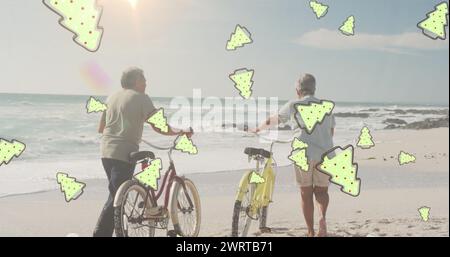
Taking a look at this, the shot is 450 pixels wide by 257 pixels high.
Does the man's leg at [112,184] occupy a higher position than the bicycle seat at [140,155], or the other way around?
the bicycle seat at [140,155]

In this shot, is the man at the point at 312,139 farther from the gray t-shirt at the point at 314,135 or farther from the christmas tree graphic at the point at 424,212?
the christmas tree graphic at the point at 424,212

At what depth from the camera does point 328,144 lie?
18.0ft

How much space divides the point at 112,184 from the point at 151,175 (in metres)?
0.42

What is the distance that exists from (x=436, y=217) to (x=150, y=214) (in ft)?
14.6

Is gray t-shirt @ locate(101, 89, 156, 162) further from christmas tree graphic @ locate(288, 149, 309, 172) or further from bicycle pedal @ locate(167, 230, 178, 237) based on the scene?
christmas tree graphic @ locate(288, 149, 309, 172)

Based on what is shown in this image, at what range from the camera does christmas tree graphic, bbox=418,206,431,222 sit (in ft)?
24.0

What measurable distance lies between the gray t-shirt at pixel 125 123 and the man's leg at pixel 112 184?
77 millimetres

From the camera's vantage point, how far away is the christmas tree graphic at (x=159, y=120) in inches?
197

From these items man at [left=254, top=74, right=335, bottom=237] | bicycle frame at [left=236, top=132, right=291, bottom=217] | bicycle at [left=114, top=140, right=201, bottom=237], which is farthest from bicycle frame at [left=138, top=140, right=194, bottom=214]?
man at [left=254, top=74, right=335, bottom=237]

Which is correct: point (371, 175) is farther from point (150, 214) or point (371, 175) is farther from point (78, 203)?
point (150, 214)

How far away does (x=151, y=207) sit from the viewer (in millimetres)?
5012

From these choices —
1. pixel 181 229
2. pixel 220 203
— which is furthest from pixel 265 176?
pixel 220 203

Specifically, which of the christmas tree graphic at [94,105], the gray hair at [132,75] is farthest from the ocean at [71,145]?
the christmas tree graphic at [94,105]

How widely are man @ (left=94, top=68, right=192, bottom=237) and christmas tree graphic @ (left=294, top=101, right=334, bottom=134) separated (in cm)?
144
